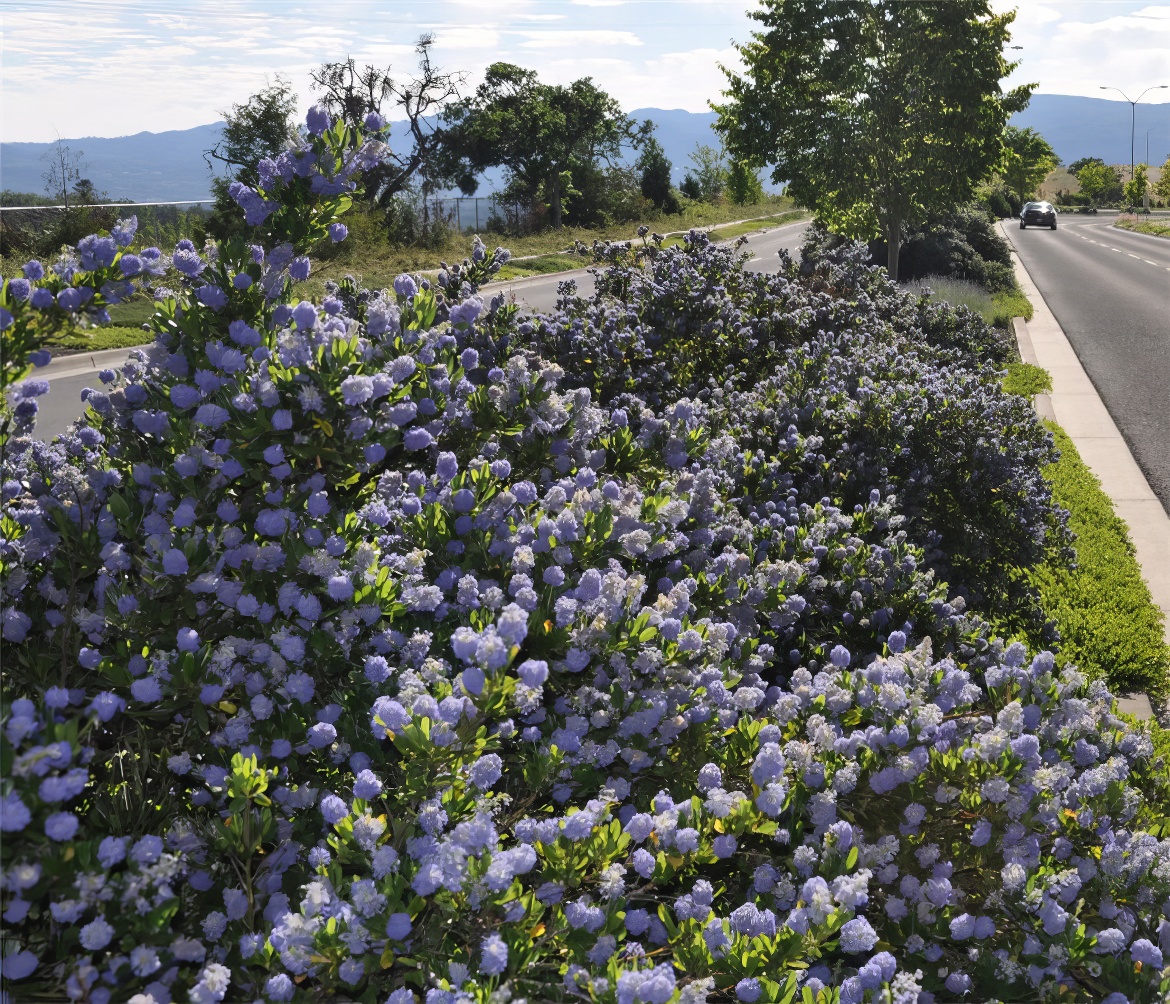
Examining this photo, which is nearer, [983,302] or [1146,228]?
[983,302]

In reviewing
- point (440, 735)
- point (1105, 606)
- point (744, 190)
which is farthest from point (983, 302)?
point (744, 190)

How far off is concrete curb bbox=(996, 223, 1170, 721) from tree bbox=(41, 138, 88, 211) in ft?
71.6

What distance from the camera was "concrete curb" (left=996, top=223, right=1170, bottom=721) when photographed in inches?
255

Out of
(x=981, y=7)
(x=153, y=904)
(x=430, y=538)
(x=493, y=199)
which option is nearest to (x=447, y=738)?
(x=153, y=904)

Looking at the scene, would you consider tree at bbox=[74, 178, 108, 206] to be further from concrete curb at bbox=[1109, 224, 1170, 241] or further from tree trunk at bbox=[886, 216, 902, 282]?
concrete curb at bbox=[1109, 224, 1170, 241]

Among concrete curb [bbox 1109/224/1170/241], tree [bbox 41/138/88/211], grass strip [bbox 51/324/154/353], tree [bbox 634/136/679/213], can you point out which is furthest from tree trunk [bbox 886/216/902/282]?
concrete curb [bbox 1109/224/1170/241]

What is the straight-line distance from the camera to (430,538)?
2.69 metres

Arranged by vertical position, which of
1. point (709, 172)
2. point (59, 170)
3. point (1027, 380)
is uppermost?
point (709, 172)

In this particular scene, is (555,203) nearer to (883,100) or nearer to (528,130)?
(528,130)

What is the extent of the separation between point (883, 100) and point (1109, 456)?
10412 millimetres

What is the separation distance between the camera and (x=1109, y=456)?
9.54 metres

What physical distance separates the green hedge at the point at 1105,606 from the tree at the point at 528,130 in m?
36.5

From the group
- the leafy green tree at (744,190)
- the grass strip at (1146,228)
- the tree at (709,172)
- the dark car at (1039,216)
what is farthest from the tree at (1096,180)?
the leafy green tree at (744,190)

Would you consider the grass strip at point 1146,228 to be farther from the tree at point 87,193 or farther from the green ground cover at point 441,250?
the tree at point 87,193
